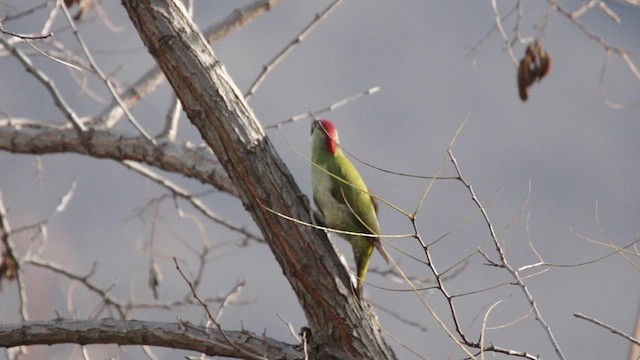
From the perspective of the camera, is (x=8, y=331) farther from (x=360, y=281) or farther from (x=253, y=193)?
(x=360, y=281)

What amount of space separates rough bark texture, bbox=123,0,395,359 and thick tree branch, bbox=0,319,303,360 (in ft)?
0.93

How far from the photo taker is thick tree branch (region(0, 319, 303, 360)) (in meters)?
3.19

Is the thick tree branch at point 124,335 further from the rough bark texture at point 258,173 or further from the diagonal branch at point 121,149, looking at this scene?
the diagonal branch at point 121,149

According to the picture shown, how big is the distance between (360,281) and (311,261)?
0.90 feet

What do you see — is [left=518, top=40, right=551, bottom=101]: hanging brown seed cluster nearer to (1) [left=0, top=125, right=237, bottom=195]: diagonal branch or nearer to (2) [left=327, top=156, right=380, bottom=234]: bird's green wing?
(2) [left=327, top=156, right=380, bottom=234]: bird's green wing

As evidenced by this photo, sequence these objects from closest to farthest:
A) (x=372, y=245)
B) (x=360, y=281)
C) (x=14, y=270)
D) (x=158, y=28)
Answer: (x=158, y=28) < (x=360, y=281) < (x=372, y=245) < (x=14, y=270)

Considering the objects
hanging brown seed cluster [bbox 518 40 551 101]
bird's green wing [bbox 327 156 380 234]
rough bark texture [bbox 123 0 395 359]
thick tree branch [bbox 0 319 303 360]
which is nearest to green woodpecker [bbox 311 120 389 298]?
bird's green wing [bbox 327 156 380 234]

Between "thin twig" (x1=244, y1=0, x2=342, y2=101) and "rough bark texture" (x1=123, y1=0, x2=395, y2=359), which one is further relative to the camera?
"thin twig" (x1=244, y1=0, x2=342, y2=101)

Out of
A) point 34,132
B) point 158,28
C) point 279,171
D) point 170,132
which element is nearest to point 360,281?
point 279,171

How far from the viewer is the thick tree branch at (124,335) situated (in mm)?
3188

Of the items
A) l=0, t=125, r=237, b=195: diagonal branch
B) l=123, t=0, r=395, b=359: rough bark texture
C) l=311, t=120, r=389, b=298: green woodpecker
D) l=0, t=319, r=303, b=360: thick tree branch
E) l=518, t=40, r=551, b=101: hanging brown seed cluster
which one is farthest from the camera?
l=0, t=125, r=237, b=195: diagonal branch

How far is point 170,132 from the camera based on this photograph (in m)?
4.64

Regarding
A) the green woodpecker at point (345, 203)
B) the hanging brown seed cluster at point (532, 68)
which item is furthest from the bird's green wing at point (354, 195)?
the hanging brown seed cluster at point (532, 68)

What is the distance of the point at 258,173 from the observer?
2.98m
